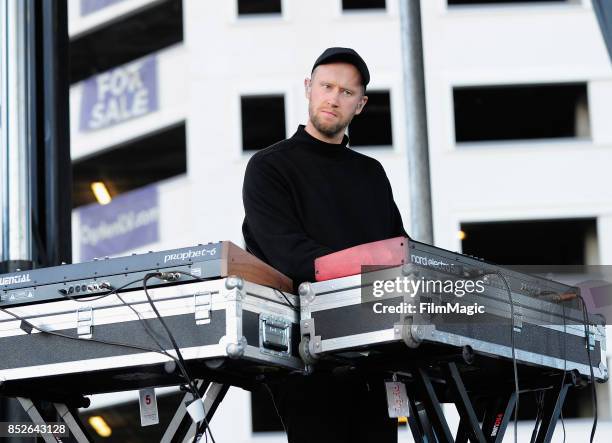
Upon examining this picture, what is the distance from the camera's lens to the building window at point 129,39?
26719 millimetres

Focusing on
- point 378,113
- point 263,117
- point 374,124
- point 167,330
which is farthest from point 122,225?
point 167,330

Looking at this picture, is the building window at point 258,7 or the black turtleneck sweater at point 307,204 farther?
the building window at point 258,7

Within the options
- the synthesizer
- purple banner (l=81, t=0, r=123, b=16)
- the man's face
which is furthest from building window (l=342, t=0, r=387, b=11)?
the synthesizer

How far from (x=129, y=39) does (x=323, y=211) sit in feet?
78.5

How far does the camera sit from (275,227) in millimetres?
3611

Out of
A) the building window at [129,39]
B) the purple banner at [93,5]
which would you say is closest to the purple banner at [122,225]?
the building window at [129,39]

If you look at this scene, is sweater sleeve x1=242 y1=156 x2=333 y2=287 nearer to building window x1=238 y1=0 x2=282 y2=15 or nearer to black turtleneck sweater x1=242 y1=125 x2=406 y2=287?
black turtleneck sweater x1=242 y1=125 x2=406 y2=287

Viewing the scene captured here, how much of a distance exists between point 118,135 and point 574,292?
75.5 ft

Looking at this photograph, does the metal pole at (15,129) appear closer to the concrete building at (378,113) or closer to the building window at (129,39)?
the concrete building at (378,113)

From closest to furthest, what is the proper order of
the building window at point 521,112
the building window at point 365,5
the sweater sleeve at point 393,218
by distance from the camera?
the sweater sleeve at point 393,218 < the building window at point 521,112 < the building window at point 365,5

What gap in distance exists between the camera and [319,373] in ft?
11.7

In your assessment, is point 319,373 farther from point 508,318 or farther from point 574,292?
point 574,292

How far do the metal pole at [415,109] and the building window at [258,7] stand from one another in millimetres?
20424

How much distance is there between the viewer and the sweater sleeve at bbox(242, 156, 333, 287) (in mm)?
3555
